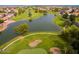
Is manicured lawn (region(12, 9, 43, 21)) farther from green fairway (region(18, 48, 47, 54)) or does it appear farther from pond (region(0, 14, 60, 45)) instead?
green fairway (region(18, 48, 47, 54))

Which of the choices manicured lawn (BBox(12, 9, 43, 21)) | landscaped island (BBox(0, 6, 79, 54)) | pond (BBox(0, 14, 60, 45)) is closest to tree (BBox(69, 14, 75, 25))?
landscaped island (BBox(0, 6, 79, 54))

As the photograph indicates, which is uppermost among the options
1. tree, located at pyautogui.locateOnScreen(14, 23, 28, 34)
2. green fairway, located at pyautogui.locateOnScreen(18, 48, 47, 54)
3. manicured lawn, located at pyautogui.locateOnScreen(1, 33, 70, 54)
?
tree, located at pyautogui.locateOnScreen(14, 23, 28, 34)

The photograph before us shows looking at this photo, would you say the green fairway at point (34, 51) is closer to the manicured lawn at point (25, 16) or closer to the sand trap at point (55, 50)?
the sand trap at point (55, 50)

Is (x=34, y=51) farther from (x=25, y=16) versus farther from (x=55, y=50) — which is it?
(x=25, y=16)

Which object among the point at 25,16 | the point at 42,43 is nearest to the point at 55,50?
the point at 42,43

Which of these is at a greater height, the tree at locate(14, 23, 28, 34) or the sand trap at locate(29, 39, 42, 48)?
the tree at locate(14, 23, 28, 34)
